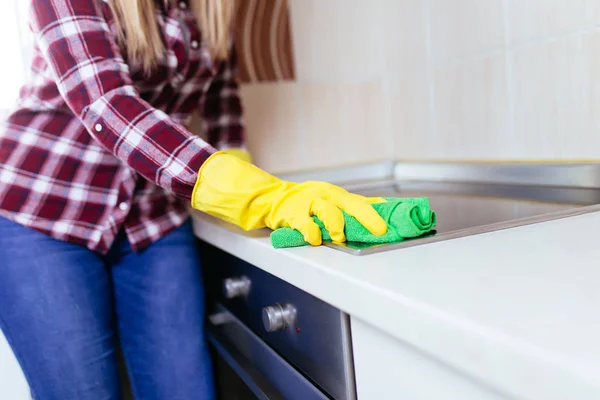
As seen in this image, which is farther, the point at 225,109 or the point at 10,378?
the point at 225,109

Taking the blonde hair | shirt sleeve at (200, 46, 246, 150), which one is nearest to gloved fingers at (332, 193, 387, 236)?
the blonde hair

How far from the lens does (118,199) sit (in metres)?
0.93

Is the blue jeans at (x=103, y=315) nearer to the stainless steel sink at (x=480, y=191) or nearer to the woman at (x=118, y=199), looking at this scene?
the woman at (x=118, y=199)

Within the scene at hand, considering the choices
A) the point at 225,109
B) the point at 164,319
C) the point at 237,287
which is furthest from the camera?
the point at 225,109

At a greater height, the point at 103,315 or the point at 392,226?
the point at 392,226

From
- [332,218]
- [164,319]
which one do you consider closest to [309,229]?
[332,218]

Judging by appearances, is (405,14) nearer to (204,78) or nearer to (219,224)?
(204,78)

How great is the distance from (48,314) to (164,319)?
19 cm

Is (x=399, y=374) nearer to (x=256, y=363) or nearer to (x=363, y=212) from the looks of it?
(x=363, y=212)

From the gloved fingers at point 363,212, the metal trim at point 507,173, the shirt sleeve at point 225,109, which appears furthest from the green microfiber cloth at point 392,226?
the shirt sleeve at point 225,109

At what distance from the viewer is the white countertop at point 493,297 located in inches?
12.7

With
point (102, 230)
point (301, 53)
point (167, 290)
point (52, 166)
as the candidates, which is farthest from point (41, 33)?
point (301, 53)

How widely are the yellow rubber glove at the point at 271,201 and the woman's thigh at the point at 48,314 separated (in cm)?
29

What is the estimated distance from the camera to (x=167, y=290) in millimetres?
979
